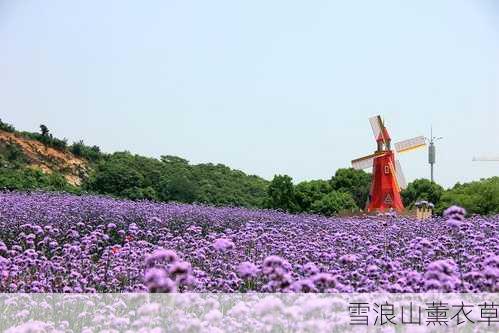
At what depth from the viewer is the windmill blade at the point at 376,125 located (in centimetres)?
4134

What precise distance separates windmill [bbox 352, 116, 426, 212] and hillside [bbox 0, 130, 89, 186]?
23017 mm

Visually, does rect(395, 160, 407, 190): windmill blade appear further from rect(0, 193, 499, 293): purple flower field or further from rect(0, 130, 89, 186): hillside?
rect(0, 193, 499, 293): purple flower field

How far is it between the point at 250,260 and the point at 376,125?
3282cm

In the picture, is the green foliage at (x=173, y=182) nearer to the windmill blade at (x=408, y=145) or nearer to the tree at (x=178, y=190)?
the tree at (x=178, y=190)

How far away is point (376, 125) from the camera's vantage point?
41969 millimetres

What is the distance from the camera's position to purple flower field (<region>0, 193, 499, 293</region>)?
18.3 feet

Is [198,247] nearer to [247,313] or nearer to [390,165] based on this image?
[247,313]

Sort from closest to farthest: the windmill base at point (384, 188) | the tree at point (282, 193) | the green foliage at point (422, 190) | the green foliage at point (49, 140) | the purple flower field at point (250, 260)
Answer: the purple flower field at point (250, 260) < the windmill base at point (384, 188) < the tree at point (282, 193) < the green foliage at point (422, 190) < the green foliage at point (49, 140)

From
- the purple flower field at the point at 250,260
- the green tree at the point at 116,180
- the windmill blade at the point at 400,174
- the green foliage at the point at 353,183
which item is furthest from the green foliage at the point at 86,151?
the purple flower field at the point at 250,260

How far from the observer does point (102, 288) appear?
8.55m

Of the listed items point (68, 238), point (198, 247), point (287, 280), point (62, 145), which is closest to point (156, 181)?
point (62, 145)

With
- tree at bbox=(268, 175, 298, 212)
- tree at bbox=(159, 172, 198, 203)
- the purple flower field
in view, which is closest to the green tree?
tree at bbox=(159, 172, 198, 203)

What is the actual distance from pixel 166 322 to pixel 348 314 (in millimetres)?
1455

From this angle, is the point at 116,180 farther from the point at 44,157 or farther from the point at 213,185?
the point at 44,157
